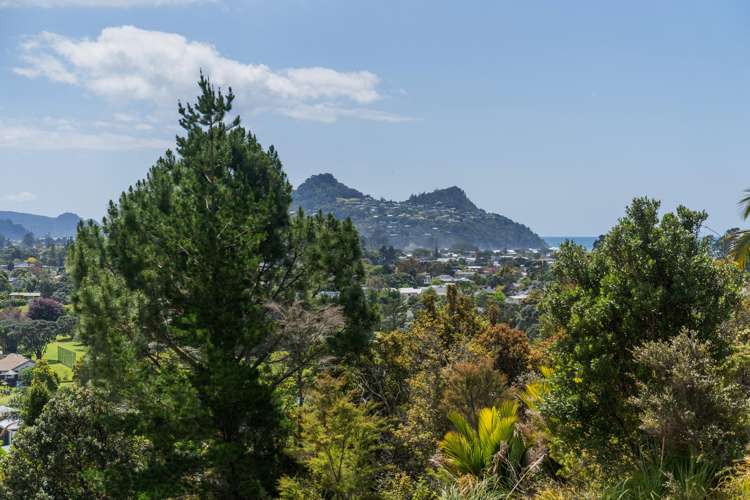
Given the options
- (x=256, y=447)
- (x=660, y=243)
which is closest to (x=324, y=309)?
(x=256, y=447)

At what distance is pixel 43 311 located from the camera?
78.7 meters

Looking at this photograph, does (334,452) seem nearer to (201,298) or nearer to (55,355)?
(201,298)

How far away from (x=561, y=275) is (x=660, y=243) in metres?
1.37

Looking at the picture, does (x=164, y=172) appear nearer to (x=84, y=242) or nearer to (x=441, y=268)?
(x=84, y=242)

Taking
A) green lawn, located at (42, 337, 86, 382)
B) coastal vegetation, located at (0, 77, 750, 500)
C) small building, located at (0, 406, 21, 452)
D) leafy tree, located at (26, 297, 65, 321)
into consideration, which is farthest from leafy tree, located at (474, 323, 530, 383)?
leafy tree, located at (26, 297, 65, 321)

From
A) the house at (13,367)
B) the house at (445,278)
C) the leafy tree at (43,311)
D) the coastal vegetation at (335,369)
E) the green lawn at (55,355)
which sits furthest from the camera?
the house at (445,278)

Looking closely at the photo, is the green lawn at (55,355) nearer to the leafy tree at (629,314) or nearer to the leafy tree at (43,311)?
the leafy tree at (43,311)

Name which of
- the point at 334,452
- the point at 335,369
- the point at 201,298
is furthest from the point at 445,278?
the point at 334,452

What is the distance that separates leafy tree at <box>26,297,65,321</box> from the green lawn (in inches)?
259

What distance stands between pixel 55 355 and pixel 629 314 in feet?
233

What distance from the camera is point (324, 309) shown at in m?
13.0

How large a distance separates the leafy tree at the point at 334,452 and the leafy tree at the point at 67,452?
12.6 feet

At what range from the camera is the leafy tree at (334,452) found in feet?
29.8

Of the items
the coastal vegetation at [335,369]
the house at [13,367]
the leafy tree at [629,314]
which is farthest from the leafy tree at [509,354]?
the house at [13,367]
